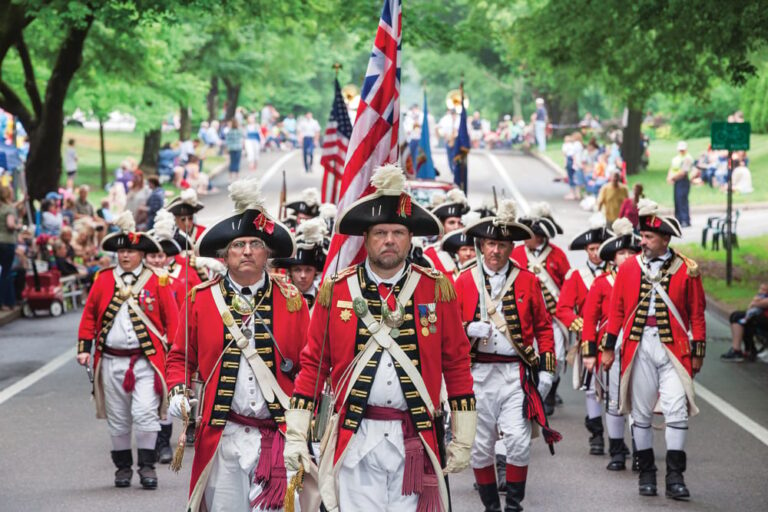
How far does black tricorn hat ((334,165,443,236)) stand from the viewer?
731 centimetres

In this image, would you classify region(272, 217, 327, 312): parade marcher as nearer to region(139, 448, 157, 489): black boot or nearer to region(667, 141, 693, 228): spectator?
region(139, 448, 157, 489): black boot

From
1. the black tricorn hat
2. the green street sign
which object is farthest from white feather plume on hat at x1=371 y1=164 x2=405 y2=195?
the green street sign

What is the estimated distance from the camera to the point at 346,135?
20594mm

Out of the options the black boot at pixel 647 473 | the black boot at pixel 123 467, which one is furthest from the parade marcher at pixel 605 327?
the black boot at pixel 123 467

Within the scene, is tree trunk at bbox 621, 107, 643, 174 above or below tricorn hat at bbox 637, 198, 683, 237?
above

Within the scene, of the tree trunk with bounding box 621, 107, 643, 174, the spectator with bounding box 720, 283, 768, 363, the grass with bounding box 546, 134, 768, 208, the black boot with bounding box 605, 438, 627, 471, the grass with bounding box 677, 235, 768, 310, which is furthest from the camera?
the tree trunk with bounding box 621, 107, 643, 174

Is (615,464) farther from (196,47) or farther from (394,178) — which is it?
(196,47)

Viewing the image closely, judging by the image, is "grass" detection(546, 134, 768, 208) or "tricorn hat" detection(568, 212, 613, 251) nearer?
"tricorn hat" detection(568, 212, 613, 251)

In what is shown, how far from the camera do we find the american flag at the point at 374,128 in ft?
28.7

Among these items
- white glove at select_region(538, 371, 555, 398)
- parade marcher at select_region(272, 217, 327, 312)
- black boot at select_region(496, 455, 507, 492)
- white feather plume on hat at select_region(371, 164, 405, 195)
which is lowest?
black boot at select_region(496, 455, 507, 492)

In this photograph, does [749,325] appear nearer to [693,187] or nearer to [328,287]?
[328,287]

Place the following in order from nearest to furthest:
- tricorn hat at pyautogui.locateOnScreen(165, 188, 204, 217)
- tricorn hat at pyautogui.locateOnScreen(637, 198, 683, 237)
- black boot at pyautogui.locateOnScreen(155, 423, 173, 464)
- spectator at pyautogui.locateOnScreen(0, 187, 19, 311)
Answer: tricorn hat at pyautogui.locateOnScreen(637, 198, 683, 237), black boot at pyautogui.locateOnScreen(155, 423, 173, 464), tricorn hat at pyautogui.locateOnScreen(165, 188, 204, 217), spectator at pyautogui.locateOnScreen(0, 187, 19, 311)

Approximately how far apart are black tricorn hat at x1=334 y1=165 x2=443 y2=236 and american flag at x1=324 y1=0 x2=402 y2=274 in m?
1.00

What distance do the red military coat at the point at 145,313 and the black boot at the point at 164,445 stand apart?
1.02 meters
